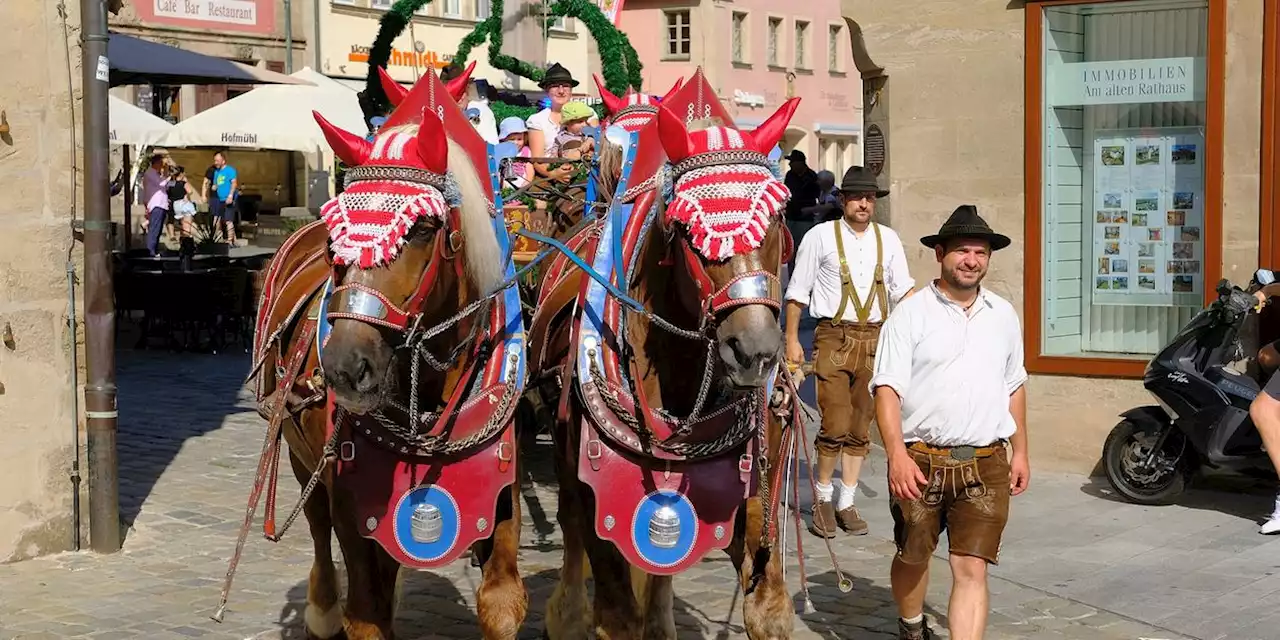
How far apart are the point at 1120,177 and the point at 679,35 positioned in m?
37.3

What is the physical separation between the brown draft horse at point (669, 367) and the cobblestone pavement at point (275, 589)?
125 centimetres

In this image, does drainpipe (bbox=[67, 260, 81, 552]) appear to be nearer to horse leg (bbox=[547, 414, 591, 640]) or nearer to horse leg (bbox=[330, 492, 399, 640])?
horse leg (bbox=[547, 414, 591, 640])

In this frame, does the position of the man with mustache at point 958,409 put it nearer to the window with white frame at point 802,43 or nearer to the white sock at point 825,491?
the white sock at point 825,491

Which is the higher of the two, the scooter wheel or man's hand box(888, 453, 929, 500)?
man's hand box(888, 453, 929, 500)

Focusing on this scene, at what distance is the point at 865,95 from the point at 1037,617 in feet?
16.3

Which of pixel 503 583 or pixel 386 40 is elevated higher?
pixel 386 40

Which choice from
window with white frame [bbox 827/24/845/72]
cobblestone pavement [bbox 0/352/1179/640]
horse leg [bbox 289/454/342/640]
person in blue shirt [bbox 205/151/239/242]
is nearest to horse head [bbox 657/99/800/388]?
horse leg [bbox 289/454/342/640]

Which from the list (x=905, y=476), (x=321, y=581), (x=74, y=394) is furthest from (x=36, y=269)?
(x=905, y=476)

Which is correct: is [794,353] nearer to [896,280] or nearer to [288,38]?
[896,280]

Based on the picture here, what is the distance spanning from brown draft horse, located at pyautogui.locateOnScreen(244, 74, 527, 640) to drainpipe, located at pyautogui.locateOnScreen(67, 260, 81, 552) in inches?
98.2

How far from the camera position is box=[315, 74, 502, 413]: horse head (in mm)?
4520

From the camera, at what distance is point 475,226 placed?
5.03 m

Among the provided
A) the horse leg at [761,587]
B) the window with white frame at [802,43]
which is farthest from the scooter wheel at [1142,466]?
the window with white frame at [802,43]

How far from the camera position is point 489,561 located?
17.1ft
